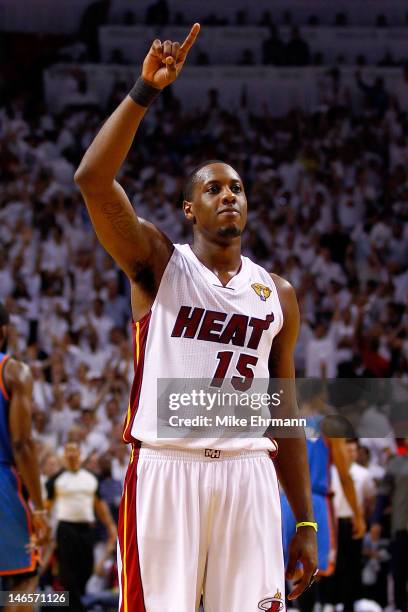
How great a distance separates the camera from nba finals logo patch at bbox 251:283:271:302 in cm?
373

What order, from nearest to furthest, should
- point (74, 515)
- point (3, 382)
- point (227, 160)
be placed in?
point (3, 382) < point (74, 515) < point (227, 160)

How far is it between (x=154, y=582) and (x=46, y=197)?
10.9m

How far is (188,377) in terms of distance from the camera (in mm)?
3492

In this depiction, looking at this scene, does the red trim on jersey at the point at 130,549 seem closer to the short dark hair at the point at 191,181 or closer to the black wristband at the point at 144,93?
the short dark hair at the point at 191,181

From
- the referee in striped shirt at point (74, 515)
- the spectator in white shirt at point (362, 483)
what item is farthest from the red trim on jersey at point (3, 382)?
the spectator in white shirt at point (362, 483)

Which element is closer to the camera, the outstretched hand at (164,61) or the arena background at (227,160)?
the outstretched hand at (164,61)

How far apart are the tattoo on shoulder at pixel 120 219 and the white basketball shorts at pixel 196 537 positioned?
76cm

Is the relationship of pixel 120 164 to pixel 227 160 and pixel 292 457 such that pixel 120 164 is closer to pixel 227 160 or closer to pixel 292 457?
pixel 292 457

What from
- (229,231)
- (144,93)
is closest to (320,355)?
(229,231)

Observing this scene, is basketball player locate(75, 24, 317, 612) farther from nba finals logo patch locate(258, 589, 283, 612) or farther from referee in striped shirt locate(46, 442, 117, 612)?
referee in striped shirt locate(46, 442, 117, 612)

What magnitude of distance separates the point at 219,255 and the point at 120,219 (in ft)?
1.68

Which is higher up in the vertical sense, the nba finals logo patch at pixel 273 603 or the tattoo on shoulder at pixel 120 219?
the tattoo on shoulder at pixel 120 219

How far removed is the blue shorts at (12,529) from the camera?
550 cm

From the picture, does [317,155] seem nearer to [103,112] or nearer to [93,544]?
[103,112]
